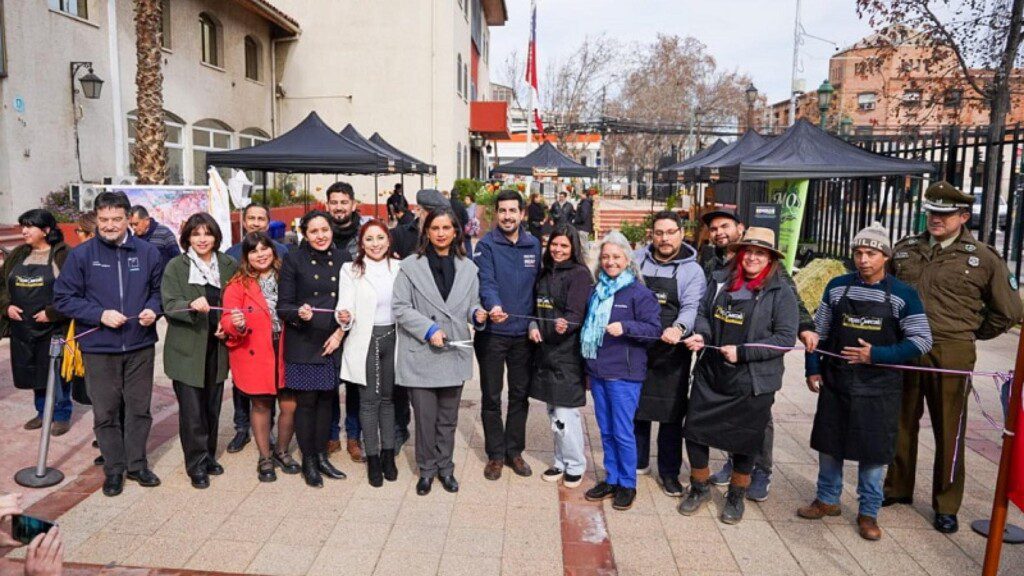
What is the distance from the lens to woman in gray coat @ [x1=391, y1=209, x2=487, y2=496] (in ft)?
15.0


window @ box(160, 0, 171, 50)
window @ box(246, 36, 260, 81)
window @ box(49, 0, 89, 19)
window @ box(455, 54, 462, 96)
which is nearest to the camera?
window @ box(49, 0, 89, 19)

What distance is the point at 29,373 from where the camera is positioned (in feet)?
18.1

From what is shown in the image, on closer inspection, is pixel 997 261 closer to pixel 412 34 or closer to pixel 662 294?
pixel 662 294

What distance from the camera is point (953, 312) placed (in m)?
4.22

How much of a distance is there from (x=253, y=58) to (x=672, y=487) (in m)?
22.6

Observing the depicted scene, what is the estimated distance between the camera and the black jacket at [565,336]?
15.0 ft

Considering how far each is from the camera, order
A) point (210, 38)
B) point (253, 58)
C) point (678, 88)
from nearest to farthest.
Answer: point (210, 38)
point (253, 58)
point (678, 88)

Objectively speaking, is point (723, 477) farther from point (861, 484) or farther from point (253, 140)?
point (253, 140)

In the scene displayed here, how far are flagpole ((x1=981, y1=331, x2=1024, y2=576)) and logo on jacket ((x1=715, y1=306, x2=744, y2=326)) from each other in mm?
1421

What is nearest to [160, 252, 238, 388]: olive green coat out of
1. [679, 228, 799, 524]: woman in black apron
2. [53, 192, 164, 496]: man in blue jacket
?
[53, 192, 164, 496]: man in blue jacket

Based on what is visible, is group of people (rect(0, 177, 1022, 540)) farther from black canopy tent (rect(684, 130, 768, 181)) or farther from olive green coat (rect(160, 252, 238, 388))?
black canopy tent (rect(684, 130, 768, 181))

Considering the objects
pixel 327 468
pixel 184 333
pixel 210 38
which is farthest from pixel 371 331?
pixel 210 38

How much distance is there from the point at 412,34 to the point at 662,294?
22.5 meters

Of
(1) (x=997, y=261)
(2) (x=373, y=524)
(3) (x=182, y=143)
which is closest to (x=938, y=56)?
(1) (x=997, y=261)
